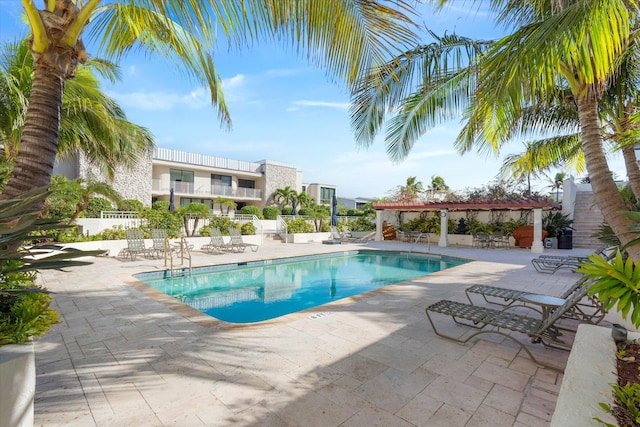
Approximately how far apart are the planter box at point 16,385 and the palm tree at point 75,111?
17.6 feet

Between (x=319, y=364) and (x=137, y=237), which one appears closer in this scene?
(x=319, y=364)

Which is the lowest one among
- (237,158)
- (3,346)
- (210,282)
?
(210,282)

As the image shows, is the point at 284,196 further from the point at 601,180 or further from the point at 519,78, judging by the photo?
the point at 519,78

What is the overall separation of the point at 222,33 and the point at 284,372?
3340 mm

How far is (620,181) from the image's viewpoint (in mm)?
18312

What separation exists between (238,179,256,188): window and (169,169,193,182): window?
5469 mm

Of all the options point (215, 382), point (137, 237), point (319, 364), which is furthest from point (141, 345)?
point (137, 237)

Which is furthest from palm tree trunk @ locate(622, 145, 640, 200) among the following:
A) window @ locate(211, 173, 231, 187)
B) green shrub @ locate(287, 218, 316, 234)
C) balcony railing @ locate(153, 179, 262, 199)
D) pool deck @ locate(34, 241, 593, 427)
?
window @ locate(211, 173, 231, 187)

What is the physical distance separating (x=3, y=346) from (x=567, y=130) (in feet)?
34.6

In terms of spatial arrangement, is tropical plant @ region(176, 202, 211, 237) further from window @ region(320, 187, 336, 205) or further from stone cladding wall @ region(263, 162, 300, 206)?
window @ region(320, 187, 336, 205)

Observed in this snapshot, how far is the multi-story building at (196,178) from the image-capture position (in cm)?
2322

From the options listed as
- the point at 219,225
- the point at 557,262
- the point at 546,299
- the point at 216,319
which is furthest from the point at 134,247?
the point at 557,262

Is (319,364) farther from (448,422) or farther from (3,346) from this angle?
(3,346)

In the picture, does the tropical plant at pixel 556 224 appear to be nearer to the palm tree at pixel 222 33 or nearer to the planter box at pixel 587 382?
the planter box at pixel 587 382
